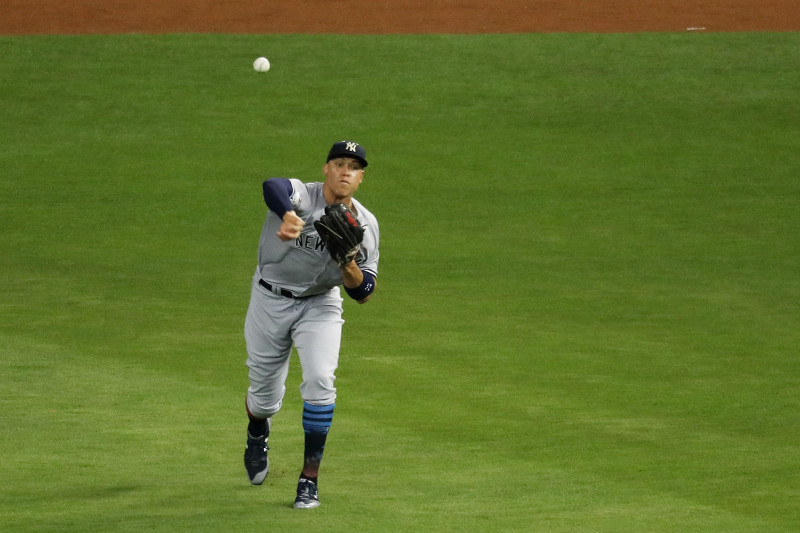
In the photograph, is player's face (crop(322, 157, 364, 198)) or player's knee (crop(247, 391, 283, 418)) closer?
player's face (crop(322, 157, 364, 198))

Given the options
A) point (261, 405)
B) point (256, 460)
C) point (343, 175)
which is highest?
point (343, 175)

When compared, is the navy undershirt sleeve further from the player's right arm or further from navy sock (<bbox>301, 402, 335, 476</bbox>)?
navy sock (<bbox>301, 402, 335, 476</bbox>)

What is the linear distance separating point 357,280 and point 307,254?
1.13 feet

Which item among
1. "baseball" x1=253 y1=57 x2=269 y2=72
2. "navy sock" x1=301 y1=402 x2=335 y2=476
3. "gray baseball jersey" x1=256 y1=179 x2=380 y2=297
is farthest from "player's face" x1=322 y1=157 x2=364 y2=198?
"baseball" x1=253 y1=57 x2=269 y2=72

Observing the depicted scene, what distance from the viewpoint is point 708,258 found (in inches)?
548

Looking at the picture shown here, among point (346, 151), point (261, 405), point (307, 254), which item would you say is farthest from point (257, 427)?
point (346, 151)

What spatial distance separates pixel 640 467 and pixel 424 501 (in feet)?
4.77

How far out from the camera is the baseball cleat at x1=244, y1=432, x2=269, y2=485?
697 cm

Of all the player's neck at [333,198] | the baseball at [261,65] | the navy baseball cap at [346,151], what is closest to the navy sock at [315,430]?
the player's neck at [333,198]

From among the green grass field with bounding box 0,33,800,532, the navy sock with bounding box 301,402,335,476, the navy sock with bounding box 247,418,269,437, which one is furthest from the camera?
the navy sock with bounding box 247,418,269,437

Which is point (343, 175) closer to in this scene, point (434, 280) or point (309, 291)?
point (309, 291)

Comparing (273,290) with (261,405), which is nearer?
(273,290)

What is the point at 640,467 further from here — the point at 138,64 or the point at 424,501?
the point at 138,64

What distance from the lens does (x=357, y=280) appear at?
6.55 meters
